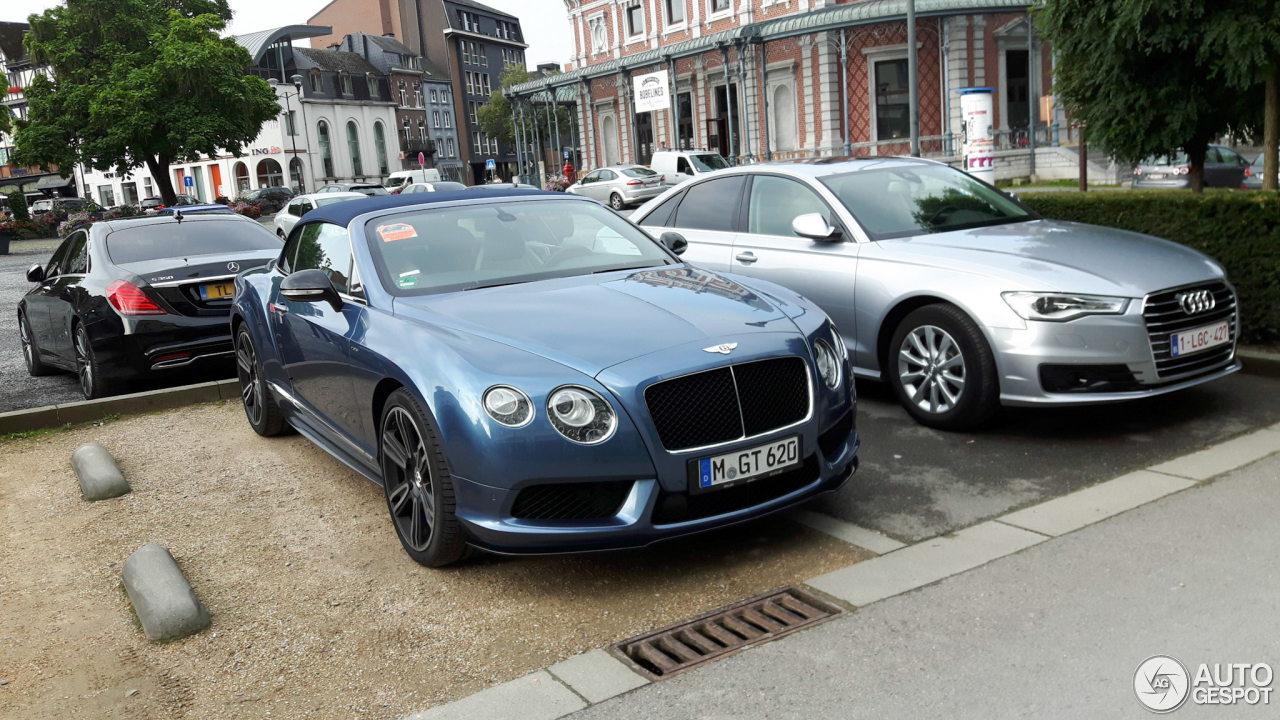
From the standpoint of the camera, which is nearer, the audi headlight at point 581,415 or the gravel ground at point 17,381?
the audi headlight at point 581,415

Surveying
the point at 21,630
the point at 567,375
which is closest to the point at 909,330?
the point at 567,375

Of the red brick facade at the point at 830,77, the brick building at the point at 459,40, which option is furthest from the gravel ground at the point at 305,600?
the brick building at the point at 459,40

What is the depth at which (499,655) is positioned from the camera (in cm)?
362

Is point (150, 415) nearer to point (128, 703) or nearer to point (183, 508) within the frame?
Answer: point (183, 508)

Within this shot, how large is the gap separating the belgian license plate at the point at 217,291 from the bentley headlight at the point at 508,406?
5058mm

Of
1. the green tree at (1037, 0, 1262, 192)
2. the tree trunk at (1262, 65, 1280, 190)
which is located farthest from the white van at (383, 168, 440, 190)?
the tree trunk at (1262, 65, 1280, 190)

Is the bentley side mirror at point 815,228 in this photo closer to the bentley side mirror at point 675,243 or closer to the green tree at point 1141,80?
the bentley side mirror at point 675,243

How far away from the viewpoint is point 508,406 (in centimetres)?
385

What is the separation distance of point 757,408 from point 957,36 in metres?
38.9

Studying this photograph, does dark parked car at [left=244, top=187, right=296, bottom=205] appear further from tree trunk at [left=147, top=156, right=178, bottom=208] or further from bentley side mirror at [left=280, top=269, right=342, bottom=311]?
bentley side mirror at [left=280, top=269, right=342, bottom=311]

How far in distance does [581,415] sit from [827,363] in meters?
1.18

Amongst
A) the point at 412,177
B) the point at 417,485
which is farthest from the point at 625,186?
the point at 417,485

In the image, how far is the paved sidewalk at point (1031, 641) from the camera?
3.08 m

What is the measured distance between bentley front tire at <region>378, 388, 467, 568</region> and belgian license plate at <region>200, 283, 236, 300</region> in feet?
14.1
